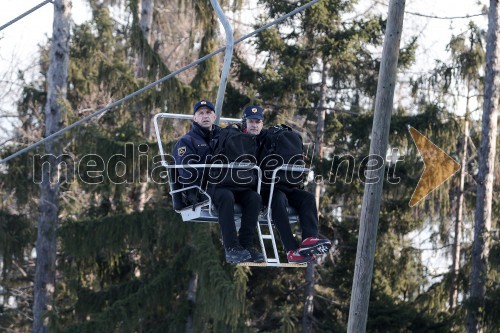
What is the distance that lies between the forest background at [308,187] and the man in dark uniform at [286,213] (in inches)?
339

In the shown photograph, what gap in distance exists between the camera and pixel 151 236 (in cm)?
2142

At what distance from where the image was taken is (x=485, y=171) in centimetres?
2084

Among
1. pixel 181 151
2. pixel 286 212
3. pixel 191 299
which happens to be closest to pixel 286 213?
pixel 286 212

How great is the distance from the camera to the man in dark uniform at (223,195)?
9.68m

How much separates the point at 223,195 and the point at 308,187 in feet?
42.5

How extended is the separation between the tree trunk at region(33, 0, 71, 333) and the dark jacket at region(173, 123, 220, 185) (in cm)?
1139

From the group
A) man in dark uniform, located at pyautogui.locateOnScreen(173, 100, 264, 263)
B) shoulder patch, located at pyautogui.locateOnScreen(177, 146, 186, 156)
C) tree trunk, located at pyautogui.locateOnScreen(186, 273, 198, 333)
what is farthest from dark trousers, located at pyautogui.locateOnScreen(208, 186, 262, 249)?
tree trunk, located at pyautogui.locateOnScreen(186, 273, 198, 333)

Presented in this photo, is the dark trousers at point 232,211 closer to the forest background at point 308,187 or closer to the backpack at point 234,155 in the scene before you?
the backpack at point 234,155

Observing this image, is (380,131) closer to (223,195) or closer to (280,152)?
(280,152)

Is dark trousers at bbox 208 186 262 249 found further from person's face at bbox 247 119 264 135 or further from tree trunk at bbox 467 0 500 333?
tree trunk at bbox 467 0 500 333

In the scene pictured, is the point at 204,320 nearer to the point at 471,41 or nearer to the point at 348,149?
the point at 348,149

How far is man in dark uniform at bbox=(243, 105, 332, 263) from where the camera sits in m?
9.71

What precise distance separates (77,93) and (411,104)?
9797 millimetres

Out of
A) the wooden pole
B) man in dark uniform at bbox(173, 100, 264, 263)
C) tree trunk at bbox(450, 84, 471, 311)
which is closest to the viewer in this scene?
man in dark uniform at bbox(173, 100, 264, 263)
